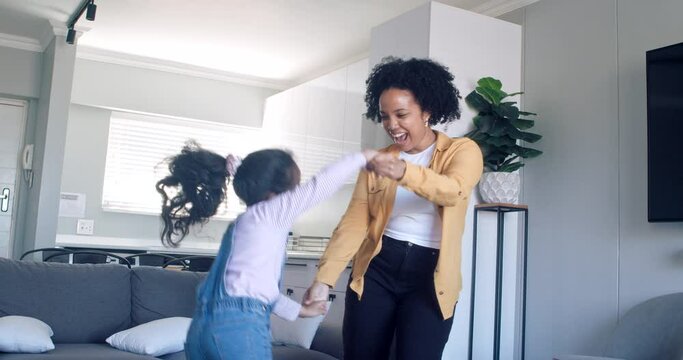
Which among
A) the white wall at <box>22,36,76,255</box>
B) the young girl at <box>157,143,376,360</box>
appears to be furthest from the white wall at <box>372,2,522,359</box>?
the white wall at <box>22,36,76,255</box>

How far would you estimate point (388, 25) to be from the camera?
170 inches

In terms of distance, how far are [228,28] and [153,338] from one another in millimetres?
3456

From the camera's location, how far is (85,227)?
6949mm

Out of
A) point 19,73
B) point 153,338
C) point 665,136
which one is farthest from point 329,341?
point 19,73

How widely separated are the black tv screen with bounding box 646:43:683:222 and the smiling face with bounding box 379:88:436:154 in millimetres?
1669

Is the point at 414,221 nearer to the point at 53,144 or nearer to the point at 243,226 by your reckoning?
the point at 243,226

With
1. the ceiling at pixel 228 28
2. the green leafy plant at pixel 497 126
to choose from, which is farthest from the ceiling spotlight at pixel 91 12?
the green leafy plant at pixel 497 126

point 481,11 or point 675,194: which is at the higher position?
point 481,11

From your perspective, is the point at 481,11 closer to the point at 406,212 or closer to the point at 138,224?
the point at 406,212

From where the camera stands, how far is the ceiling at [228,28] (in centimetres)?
546

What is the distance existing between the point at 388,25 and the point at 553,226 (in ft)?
4.89

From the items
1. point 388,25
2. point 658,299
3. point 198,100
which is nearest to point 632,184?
point 658,299

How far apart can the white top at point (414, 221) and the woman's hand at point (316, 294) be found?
0.26 m

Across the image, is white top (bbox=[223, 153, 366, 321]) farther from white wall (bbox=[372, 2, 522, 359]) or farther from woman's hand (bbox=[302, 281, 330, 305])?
white wall (bbox=[372, 2, 522, 359])
